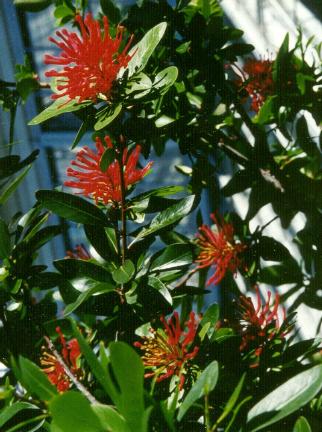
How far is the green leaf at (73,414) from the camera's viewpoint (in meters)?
0.38

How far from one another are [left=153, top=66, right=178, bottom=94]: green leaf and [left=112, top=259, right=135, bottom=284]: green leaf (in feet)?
0.77

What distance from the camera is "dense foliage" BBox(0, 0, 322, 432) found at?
17.6 inches

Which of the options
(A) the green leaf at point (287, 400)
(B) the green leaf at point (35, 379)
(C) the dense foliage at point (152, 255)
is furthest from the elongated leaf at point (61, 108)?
(A) the green leaf at point (287, 400)

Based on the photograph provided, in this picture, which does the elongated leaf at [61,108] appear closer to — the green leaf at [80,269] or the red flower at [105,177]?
the red flower at [105,177]

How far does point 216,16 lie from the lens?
954 millimetres

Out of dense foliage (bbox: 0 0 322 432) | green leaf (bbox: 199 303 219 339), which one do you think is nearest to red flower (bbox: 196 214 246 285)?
dense foliage (bbox: 0 0 322 432)

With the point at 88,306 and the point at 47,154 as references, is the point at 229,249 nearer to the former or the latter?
the point at 88,306

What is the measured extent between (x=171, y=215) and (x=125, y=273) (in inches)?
4.2

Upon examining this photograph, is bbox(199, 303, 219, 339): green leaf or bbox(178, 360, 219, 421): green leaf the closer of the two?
bbox(178, 360, 219, 421): green leaf

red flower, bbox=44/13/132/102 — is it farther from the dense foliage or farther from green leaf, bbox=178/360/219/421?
green leaf, bbox=178/360/219/421

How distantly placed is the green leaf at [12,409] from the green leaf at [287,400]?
0.83ft

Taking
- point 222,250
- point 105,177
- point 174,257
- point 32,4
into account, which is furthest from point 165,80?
point 32,4

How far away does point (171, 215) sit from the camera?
65 centimetres

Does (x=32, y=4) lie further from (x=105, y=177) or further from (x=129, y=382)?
(x=129, y=382)
